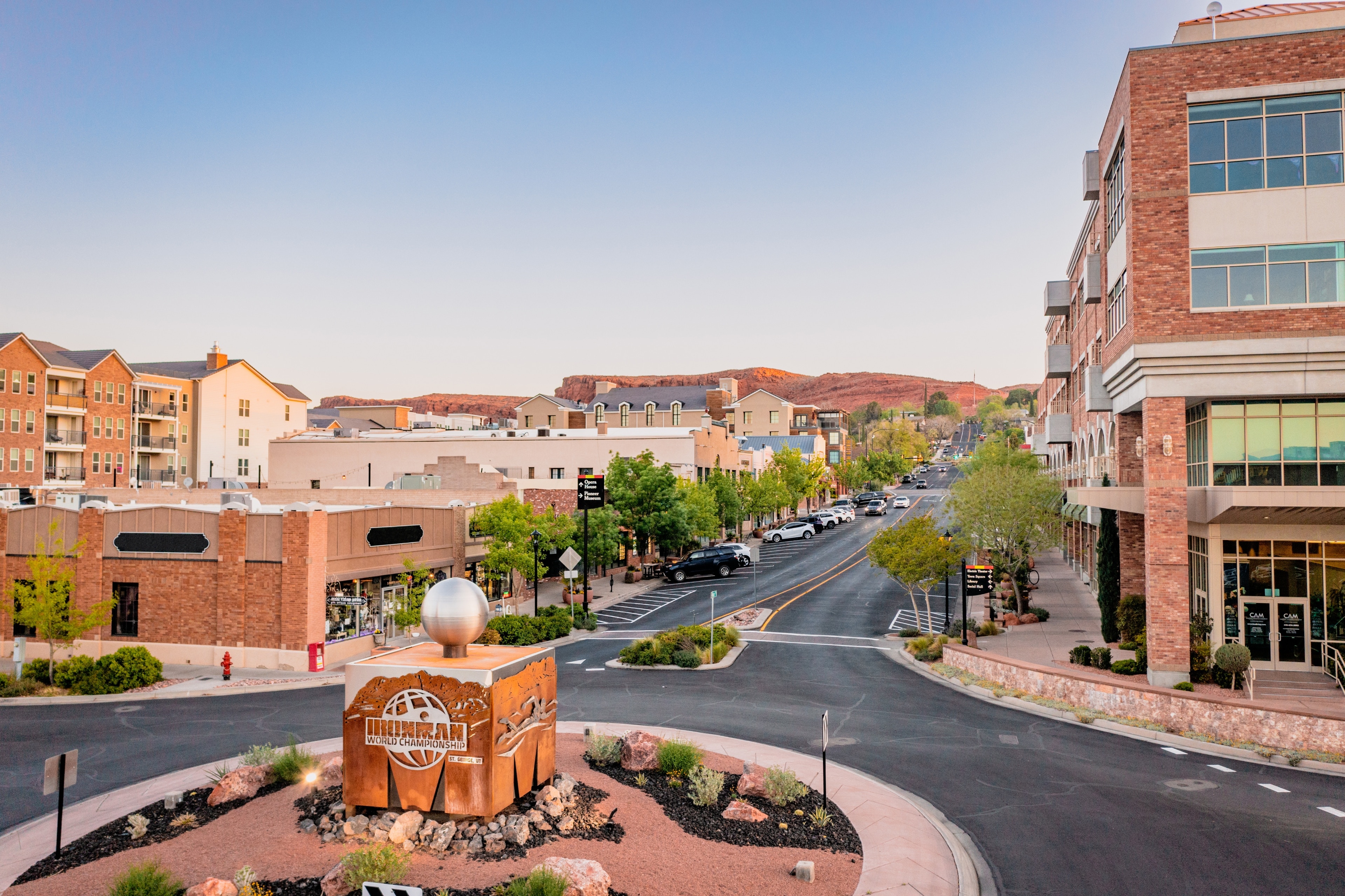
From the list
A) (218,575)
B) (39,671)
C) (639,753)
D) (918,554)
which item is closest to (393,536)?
(218,575)

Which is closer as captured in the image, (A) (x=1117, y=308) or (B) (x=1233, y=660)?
(B) (x=1233, y=660)

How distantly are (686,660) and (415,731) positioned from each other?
1497cm

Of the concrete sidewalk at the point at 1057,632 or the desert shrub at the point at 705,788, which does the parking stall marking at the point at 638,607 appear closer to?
the concrete sidewalk at the point at 1057,632

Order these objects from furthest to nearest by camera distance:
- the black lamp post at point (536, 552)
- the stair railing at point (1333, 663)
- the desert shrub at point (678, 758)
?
the black lamp post at point (536, 552) < the stair railing at point (1333, 663) < the desert shrub at point (678, 758)

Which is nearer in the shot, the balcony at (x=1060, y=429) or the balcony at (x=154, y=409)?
the balcony at (x=1060, y=429)

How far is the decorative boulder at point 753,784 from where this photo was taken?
44.9 feet

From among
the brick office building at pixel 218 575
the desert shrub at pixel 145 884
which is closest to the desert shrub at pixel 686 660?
the brick office building at pixel 218 575

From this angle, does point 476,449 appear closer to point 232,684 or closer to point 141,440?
point 141,440

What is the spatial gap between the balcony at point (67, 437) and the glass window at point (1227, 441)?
73990 mm

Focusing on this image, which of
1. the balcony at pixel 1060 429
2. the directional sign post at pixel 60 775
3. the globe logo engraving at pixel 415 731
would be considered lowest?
the directional sign post at pixel 60 775

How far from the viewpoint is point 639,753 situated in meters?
14.9

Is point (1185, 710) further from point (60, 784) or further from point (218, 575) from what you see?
point (218, 575)

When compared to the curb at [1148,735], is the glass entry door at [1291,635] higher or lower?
higher

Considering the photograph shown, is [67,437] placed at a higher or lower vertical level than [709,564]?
higher
